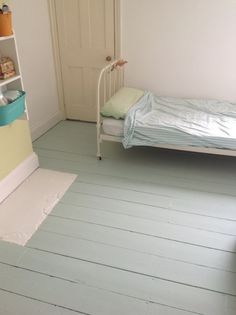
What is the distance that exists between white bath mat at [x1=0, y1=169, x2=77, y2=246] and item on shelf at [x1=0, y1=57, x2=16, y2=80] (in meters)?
0.93

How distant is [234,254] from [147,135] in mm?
1212

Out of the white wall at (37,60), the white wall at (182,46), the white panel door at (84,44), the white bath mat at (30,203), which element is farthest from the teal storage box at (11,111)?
the white wall at (182,46)

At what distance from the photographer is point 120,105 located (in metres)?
2.74

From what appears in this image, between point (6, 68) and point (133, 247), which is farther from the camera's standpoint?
point (6, 68)

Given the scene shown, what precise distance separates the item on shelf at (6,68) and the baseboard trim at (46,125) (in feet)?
3.80

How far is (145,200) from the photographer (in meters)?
2.35

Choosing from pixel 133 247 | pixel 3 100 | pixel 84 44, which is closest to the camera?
pixel 133 247

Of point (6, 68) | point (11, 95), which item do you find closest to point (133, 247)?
point (11, 95)

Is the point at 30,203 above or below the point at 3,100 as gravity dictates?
below

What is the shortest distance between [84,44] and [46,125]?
3.45 ft

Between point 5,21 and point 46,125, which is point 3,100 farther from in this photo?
point 46,125

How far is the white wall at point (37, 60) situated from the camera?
2.91 m

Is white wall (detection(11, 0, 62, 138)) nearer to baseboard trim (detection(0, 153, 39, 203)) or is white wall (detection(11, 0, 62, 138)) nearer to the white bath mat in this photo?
baseboard trim (detection(0, 153, 39, 203))

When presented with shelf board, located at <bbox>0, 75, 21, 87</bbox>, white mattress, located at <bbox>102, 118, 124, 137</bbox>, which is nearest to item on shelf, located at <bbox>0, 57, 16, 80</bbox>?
shelf board, located at <bbox>0, 75, 21, 87</bbox>
